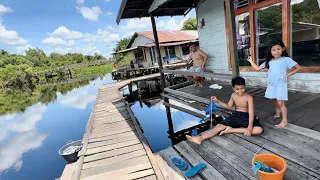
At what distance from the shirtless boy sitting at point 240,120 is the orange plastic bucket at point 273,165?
0.80 m

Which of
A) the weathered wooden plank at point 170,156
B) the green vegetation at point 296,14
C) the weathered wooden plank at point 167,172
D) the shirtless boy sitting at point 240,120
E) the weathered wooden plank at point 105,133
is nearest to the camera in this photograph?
the weathered wooden plank at point 167,172

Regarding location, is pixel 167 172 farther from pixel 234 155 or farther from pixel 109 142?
pixel 109 142

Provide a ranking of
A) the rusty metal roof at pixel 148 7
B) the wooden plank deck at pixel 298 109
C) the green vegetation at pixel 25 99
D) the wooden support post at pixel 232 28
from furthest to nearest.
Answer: the green vegetation at pixel 25 99 → the rusty metal roof at pixel 148 7 → the wooden support post at pixel 232 28 → the wooden plank deck at pixel 298 109

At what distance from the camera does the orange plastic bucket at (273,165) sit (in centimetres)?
175

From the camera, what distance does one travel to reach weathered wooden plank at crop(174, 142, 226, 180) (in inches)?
85.3

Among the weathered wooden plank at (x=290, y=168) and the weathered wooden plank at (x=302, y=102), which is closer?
the weathered wooden plank at (x=290, y=168)

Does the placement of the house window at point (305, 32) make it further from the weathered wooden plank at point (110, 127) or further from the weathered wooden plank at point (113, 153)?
the weathered wooden plank at point (110, 127)

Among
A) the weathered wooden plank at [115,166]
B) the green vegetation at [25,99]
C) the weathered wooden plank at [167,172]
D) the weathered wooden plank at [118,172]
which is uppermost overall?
the weathered wooden plank at [167,172]

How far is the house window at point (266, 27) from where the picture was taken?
462 centimetres

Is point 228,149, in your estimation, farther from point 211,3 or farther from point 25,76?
point 25,76

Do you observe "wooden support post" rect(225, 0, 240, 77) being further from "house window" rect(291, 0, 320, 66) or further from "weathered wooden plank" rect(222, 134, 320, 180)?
"house window" rect(291, 0, 320, 66)

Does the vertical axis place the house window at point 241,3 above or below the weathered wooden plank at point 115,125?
above

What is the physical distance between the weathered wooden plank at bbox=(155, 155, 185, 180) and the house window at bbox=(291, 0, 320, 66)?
389cm

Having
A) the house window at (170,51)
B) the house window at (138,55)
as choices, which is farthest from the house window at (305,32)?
the house window at (138,55)
